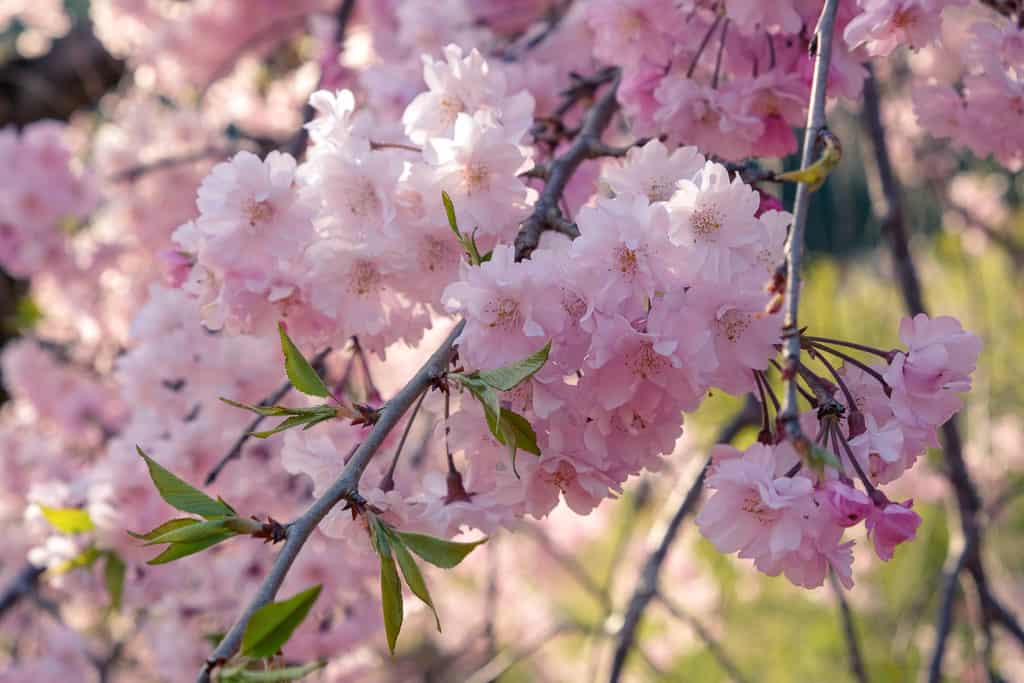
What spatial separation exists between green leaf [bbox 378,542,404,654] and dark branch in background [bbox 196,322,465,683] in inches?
1.8

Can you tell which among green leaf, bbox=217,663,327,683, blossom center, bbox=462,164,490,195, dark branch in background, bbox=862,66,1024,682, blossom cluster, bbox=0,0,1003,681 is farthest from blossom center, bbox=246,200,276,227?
dark branch in background, bbox=862,66,1024,682

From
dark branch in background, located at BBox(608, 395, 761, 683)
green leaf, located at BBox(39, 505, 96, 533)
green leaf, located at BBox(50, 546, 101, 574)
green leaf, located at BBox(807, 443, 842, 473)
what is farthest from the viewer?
dark branch in background, located at BBox(608, 395, 761, 683)

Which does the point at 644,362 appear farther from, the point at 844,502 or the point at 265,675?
the point at 265,675

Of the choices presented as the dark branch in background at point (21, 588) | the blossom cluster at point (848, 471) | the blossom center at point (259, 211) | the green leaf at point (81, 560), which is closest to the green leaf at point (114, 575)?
the green leaf at point (81, 560)

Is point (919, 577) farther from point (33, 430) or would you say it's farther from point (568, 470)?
point (568, 470)

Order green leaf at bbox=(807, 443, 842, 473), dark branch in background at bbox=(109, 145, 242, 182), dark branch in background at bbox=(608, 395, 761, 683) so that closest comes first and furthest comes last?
green leaf at bbox=(807, 443, 842, 473)
dark branch in background at bbox=(608, 395, 761, 683)
dark branch in background at bbox=(109, 145, 242, 182)

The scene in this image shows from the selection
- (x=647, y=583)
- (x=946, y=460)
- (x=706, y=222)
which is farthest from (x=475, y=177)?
(x=946, y=460)

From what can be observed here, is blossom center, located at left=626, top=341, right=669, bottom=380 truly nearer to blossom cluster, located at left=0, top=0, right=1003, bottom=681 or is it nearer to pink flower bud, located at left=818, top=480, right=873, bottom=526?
blossom cluster, located at left=0, top=0, right=1003, bottom=681

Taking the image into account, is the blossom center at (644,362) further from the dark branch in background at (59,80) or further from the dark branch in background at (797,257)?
the dark branch in background at (59,80)

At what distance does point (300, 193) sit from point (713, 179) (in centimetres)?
36

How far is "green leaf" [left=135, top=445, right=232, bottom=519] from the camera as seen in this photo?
60cm

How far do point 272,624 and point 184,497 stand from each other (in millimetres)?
118

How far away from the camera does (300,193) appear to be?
0.81 m

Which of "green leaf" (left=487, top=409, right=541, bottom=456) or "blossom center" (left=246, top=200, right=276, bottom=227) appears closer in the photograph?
"green leaf" (left=487, top=409, right=541, bottom=456)
